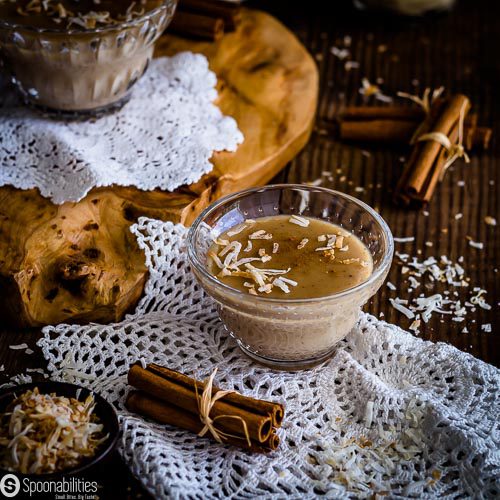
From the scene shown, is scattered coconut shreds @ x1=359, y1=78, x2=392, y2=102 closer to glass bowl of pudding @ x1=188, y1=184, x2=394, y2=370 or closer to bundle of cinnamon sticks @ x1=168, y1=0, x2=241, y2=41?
bundle of cinnamon sticks @ x1=168, y1=0, x2=241, y2=41

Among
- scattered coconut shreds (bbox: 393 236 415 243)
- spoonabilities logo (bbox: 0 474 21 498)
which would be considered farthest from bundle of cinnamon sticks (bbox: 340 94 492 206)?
spoonabilities logo (bbox: 0 474 21 498)

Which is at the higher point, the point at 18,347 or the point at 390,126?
the point at 390,126

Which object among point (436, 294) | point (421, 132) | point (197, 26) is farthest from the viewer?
point (197, 26)

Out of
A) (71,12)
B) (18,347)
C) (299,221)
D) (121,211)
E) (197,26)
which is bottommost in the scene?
(18,347)

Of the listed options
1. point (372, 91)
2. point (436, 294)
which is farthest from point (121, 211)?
point (372, 91)

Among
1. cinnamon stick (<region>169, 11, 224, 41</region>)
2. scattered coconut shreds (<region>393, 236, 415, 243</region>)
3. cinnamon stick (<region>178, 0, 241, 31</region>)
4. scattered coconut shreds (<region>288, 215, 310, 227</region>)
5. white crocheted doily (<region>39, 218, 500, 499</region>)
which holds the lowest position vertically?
white crocheted doily (<region>39, 218, 500, 499</region>)

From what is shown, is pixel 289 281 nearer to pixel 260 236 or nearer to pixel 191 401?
pixel 260 236

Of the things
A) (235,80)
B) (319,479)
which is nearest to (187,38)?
(235,80)
